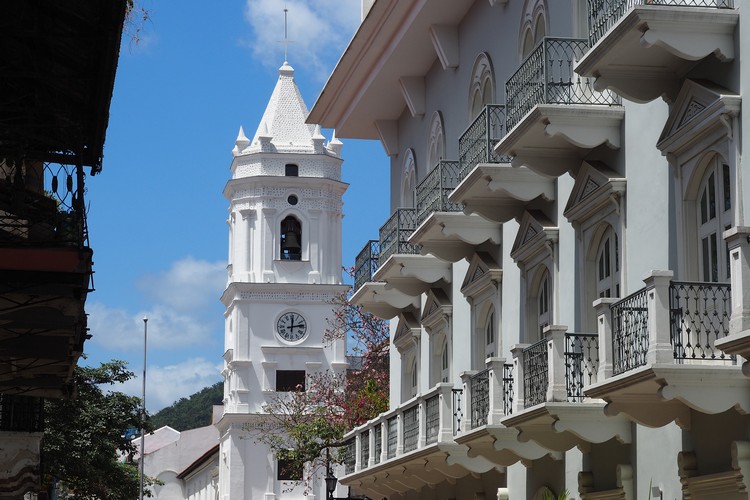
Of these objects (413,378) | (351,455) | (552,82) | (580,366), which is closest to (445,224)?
(552,82)

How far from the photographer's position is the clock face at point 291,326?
84.3 m

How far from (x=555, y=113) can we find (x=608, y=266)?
202 centimetres

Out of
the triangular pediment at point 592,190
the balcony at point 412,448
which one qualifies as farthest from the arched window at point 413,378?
the triangular pediment at point 592,190

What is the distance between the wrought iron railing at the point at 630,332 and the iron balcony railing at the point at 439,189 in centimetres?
848

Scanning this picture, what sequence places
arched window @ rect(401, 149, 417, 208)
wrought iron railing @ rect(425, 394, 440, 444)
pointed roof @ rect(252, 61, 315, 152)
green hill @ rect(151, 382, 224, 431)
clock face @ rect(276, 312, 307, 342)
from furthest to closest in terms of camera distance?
green hill @ rect(151, 382, 224, 431)
pointed roof @ rect(252, 61, 315, 152)
clock face @ rect(276, 312, 307, 342)
arched window @ rect(401, 149, 417, 208)
wrought iron railing @ rect(425, 394, 440, 444)

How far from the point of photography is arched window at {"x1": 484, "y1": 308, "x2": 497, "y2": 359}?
2361 centimetres

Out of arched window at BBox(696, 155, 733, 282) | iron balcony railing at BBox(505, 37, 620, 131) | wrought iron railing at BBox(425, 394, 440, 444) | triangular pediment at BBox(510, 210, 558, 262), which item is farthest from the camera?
wrought iron railing at BBox(425, 394, 440, 444)

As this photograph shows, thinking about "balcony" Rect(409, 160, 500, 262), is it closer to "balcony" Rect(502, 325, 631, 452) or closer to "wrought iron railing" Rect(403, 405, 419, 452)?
"wrought iron railing" Rect(403, 405, 419, 452)

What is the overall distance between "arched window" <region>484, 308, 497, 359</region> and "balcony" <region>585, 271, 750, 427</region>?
8912 millimetres

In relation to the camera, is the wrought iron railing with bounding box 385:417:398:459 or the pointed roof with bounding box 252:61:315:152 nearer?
the wrought iron railing with bounding box 385:417:398:459

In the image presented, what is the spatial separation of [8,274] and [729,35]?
7.19 m

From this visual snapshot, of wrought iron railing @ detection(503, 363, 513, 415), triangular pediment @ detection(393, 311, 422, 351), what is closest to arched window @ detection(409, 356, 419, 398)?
triangular pediment @ detection(393, 311, 422, 351)

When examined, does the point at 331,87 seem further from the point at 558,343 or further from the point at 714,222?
the point at 714,222

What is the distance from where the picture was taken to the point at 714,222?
14.7 meters
